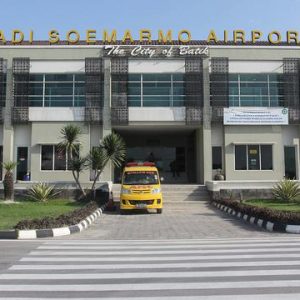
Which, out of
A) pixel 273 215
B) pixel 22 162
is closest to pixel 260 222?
pixel 273 215

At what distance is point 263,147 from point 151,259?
2264 centimetres

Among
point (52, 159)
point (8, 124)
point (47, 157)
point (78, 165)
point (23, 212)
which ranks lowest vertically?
point (23, 212)

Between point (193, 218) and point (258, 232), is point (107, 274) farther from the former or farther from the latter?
point (193, 218)

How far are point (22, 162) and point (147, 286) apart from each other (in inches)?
980

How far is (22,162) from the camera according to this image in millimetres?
30297

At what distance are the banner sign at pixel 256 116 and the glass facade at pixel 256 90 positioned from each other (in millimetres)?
447

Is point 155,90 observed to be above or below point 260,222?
above

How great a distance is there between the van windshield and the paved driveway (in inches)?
57.4

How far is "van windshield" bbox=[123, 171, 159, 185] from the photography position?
70.2 feet

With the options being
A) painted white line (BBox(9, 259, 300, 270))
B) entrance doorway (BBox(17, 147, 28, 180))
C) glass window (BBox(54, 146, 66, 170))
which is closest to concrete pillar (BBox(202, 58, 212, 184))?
glass window (BBox(54, 146, 66, 170))

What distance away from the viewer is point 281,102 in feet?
99.7

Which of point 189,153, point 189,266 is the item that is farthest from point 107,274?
point 189,153

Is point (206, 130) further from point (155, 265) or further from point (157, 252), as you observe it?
point (155, 265)

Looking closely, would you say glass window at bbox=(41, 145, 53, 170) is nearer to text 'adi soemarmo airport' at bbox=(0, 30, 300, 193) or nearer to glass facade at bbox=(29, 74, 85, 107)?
text 'adi soemarmo airport' at bbox=(0, 30, 300, 193)
